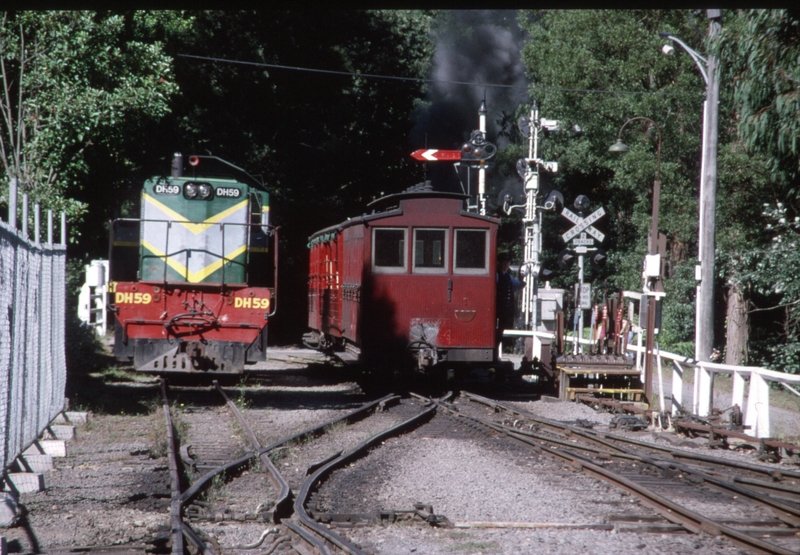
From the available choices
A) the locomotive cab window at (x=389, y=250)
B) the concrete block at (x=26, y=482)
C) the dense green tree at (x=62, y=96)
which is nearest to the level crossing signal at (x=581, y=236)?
the locomotive cab window at (x=389, y=250)

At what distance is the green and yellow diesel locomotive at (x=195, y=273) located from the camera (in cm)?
1437

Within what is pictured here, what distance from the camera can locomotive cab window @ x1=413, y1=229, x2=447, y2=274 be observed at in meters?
15.8

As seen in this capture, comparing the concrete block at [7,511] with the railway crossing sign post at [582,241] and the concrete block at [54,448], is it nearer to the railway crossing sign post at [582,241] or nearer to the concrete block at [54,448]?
the concrete block at [54,448]

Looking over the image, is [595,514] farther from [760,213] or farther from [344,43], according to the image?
[344,43]

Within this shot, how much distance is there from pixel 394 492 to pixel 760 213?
56.8ft

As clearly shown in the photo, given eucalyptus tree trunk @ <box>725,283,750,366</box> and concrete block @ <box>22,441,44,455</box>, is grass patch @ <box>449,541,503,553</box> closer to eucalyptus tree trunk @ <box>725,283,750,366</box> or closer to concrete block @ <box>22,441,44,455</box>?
concrete block @ <box>22,441,44,455</box>

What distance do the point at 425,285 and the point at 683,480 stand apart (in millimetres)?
7505

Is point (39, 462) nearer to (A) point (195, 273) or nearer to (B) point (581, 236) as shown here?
(A) point (195, 273)

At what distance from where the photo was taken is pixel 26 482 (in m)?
7.95

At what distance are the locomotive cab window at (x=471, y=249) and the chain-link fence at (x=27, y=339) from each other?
21.4 ft

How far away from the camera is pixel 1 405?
271 inches

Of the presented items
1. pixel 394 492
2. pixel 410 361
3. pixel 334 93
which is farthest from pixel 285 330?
pixel 394 492

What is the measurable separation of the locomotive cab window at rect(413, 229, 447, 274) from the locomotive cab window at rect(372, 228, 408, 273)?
0.21 meters

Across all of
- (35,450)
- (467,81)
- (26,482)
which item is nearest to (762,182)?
(35,450)
